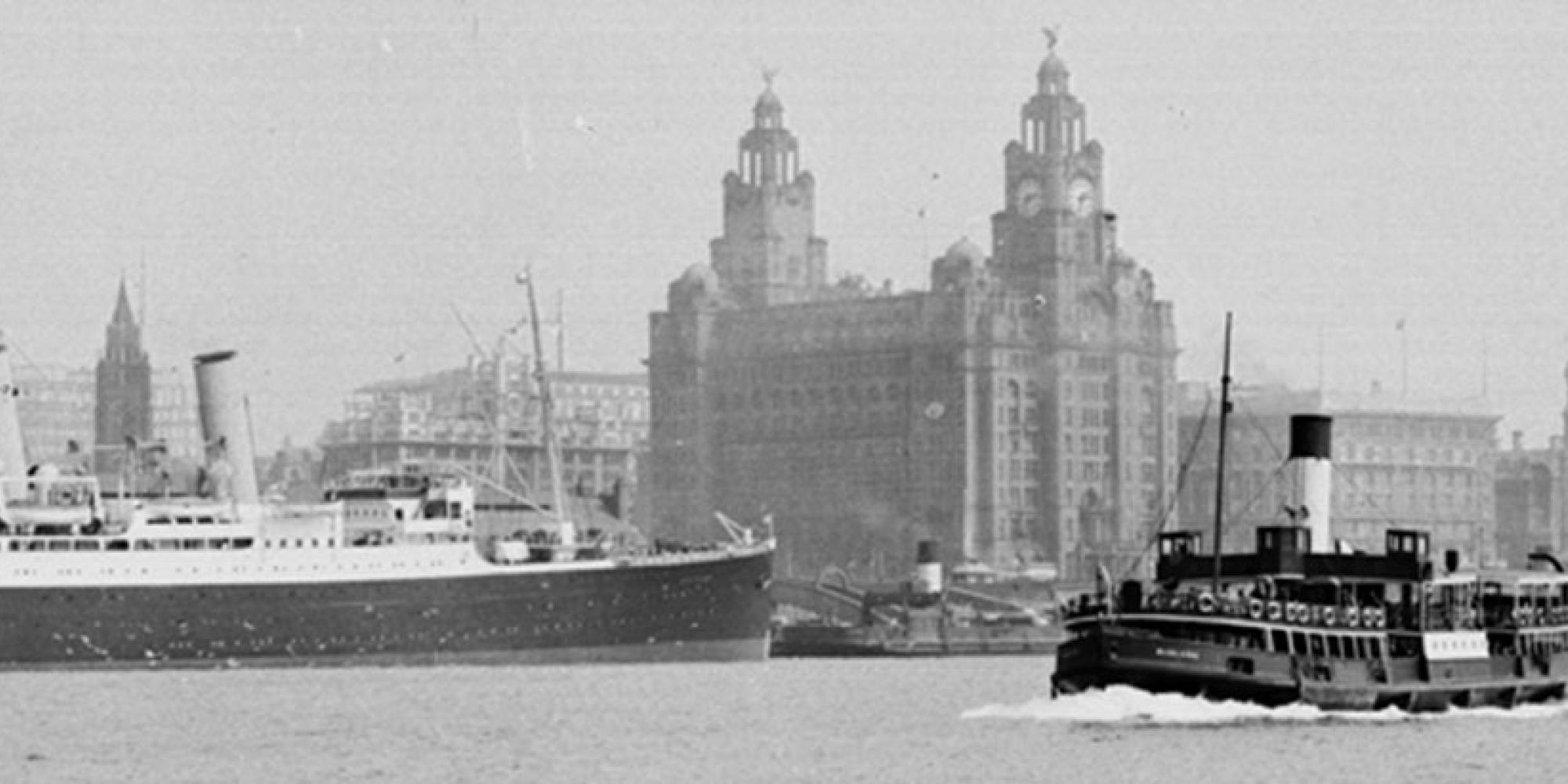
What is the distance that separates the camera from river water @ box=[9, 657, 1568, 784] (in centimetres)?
8450

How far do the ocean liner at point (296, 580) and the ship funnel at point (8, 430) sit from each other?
0.07 m

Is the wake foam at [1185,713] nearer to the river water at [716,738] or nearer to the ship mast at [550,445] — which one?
the river water at [716,738]

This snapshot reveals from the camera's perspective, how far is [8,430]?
14738 centimetres

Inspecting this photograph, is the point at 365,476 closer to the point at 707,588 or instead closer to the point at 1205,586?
the point at 707,588

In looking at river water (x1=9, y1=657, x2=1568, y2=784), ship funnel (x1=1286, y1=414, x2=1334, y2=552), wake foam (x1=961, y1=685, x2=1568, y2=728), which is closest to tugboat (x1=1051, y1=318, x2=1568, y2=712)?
ship funnel (x1=1286, y1=414, x2=1334, y2=552)

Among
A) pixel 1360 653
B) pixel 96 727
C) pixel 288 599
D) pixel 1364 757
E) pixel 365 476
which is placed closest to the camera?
pixel 1364 757

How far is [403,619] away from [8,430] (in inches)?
651

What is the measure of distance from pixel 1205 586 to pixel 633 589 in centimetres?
5937

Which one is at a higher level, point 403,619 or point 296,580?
point 296,580

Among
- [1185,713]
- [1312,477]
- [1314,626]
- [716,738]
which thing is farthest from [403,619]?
[1314,626]

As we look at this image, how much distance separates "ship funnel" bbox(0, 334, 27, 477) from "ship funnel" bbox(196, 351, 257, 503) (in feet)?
22.6

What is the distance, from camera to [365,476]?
154 meters

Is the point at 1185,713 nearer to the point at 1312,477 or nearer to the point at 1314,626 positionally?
Result: the point at 1314,626

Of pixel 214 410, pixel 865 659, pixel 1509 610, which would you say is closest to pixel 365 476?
pixel 214 410
